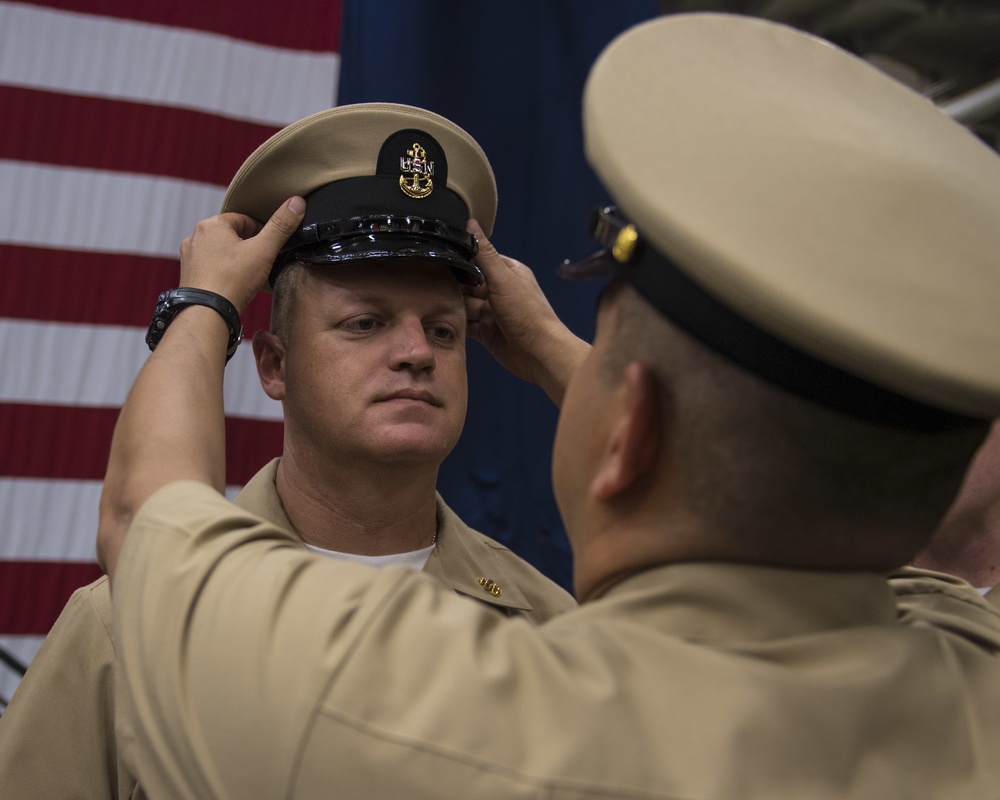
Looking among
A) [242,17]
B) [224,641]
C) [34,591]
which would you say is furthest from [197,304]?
[242,17]

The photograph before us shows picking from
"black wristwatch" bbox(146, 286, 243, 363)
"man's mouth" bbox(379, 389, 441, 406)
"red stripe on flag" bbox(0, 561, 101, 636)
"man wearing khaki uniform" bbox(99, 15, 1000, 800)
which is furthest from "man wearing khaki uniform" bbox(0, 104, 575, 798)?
"red stripe on flag" bbox(0, 561, 101, 636)

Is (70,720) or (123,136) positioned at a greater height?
(123,136)

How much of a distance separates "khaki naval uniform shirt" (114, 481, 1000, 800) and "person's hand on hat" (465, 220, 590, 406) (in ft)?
2.94

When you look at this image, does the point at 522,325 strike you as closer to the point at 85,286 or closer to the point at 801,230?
the point at 801,230

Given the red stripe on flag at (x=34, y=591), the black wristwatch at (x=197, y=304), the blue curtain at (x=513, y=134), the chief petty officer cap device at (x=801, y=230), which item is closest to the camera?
the chief petty officer cap device at (x=801, y=230)

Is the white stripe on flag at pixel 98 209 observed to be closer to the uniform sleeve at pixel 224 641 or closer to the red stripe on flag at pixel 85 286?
the red stripe on flag at pixel 85 286

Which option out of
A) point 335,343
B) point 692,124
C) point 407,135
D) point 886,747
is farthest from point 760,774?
point 407,135

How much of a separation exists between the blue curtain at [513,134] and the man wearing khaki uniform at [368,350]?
3.63 feet

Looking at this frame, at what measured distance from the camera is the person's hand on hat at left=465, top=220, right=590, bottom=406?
1695 mm

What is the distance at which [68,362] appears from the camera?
8.46ft

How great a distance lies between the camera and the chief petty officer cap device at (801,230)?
69cm

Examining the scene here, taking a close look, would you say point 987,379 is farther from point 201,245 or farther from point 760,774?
point 201,245

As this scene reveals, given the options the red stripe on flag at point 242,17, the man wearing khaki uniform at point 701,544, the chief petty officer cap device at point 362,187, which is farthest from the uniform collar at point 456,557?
the red stripe on flag at point 242,17

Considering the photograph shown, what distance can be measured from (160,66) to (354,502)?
1.61 metres
